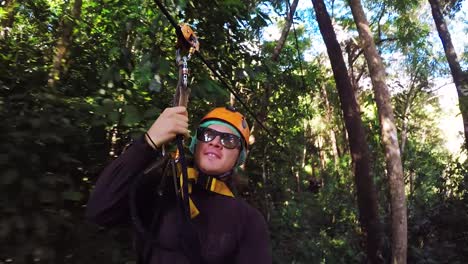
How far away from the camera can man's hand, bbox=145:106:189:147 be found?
156cm

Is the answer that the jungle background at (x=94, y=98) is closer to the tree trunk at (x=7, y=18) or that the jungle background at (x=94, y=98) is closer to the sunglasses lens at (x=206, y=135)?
the tree trunk at (x=7, y=18)

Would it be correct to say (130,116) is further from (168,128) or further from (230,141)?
(168,128)

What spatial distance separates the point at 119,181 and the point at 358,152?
6.85 meters

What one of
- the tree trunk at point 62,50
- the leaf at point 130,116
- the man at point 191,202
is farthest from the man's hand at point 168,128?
the tree trunk at point 62,50

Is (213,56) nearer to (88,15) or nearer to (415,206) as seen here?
(88,15)

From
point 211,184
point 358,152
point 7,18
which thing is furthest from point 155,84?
point 358,152

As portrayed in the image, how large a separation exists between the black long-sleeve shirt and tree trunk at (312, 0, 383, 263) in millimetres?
6271

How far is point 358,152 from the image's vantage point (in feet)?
25.9

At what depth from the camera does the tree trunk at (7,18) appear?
3.28m

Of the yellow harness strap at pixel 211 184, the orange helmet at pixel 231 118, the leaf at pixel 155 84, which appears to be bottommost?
the yellow harness strap at pixel 211 184

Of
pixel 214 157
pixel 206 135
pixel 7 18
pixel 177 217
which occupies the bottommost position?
pixel 177 217

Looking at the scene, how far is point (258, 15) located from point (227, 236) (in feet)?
8.20

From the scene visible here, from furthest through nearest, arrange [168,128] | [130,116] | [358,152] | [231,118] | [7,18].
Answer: [358,152]
[7,18]
[130,116]
[231,118]
[168,128]

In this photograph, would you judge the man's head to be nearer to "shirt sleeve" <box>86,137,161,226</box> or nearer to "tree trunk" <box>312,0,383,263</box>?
"shirt sleeve" <box>86,137,161,226</box>
